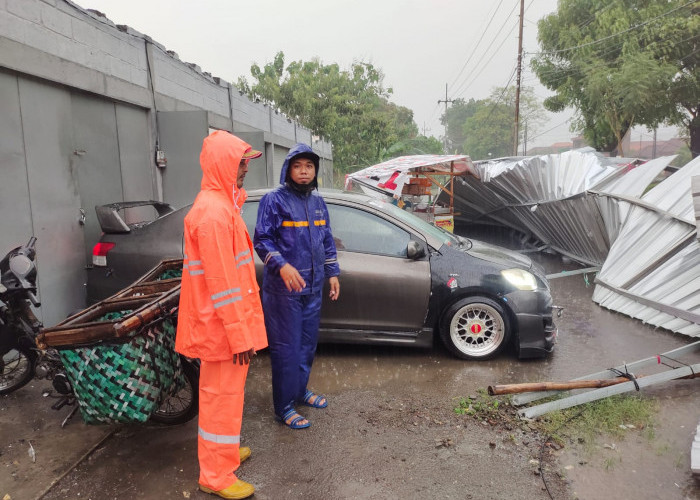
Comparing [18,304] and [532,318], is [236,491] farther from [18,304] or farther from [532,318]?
[532,318]

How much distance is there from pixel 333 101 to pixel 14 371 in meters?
25.2

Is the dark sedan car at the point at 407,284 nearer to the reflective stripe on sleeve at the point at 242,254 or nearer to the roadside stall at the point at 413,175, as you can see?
the reflective stripe on sleeve at the point at 242,254

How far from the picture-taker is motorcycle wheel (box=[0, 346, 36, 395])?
12.6 ft

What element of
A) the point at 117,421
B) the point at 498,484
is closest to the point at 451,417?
the point at 498,484

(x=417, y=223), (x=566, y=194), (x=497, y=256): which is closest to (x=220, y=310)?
(x=417, y=223)

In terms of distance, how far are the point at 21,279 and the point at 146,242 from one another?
3.86ft

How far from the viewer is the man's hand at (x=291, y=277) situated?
3.01m

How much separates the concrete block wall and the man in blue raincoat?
316 cm

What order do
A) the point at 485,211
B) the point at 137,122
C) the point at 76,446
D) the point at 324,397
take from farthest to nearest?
the point at 485,211 → the point at 137,122 → the point at 324,397 → the point at 76,446

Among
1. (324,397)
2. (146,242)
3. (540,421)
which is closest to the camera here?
(540,421)

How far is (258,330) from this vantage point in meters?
2.58

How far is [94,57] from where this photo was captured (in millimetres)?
5988

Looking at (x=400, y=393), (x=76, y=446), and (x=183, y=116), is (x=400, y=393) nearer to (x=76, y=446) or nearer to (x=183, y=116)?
(x=76, y=446)

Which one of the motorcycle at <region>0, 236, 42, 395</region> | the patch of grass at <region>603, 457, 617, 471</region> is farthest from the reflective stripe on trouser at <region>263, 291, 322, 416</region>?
the patch of grass at <region>603, 457, 617, 471</region>
